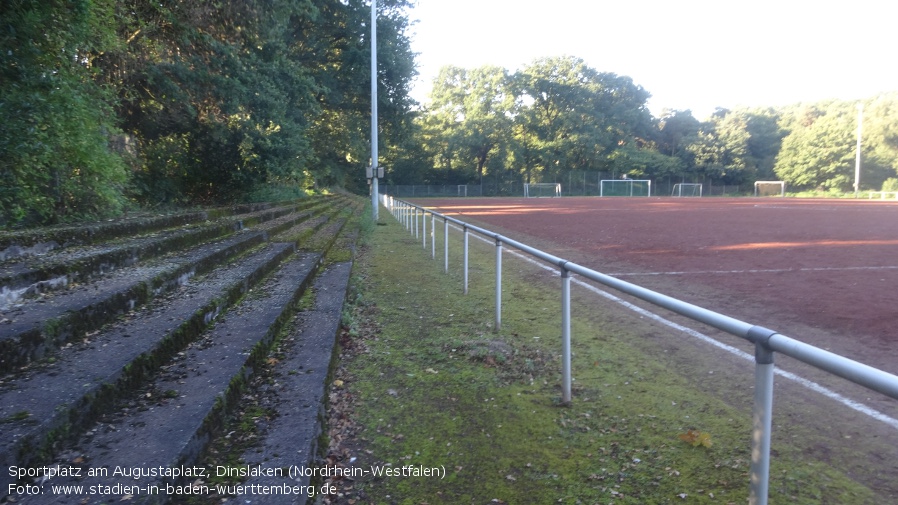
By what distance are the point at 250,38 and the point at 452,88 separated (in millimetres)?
60657

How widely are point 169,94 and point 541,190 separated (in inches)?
2324

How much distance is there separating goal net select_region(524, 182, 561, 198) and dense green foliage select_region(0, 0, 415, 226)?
41051 mm

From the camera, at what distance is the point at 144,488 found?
7.63ft

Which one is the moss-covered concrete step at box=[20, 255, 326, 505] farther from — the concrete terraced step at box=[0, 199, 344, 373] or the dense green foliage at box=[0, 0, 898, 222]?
the dense green foliage at box=[0, 0, 898, 222]

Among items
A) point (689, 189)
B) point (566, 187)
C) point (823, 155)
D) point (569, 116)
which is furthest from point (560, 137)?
point (823, 155)

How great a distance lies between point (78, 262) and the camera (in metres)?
4.59

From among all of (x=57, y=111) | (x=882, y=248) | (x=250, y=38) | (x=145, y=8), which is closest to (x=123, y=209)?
(x=57, y=111)

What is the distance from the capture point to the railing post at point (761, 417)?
211 centimetres

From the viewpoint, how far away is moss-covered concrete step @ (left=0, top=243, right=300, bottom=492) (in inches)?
96.5

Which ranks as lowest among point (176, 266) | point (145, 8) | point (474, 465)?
A: point (474, 465)

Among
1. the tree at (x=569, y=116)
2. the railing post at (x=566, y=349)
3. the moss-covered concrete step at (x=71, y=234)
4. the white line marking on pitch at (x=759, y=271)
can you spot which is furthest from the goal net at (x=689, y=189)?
the railing post at (x=566, y=349)

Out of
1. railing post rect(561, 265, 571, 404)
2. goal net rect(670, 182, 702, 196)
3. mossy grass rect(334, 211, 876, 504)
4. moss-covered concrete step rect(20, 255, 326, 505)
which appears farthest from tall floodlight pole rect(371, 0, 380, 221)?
goal net rect(670, 182, 702, 196)

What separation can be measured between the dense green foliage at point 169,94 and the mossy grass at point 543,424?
424cm

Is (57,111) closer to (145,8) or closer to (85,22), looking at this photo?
(85,22)
